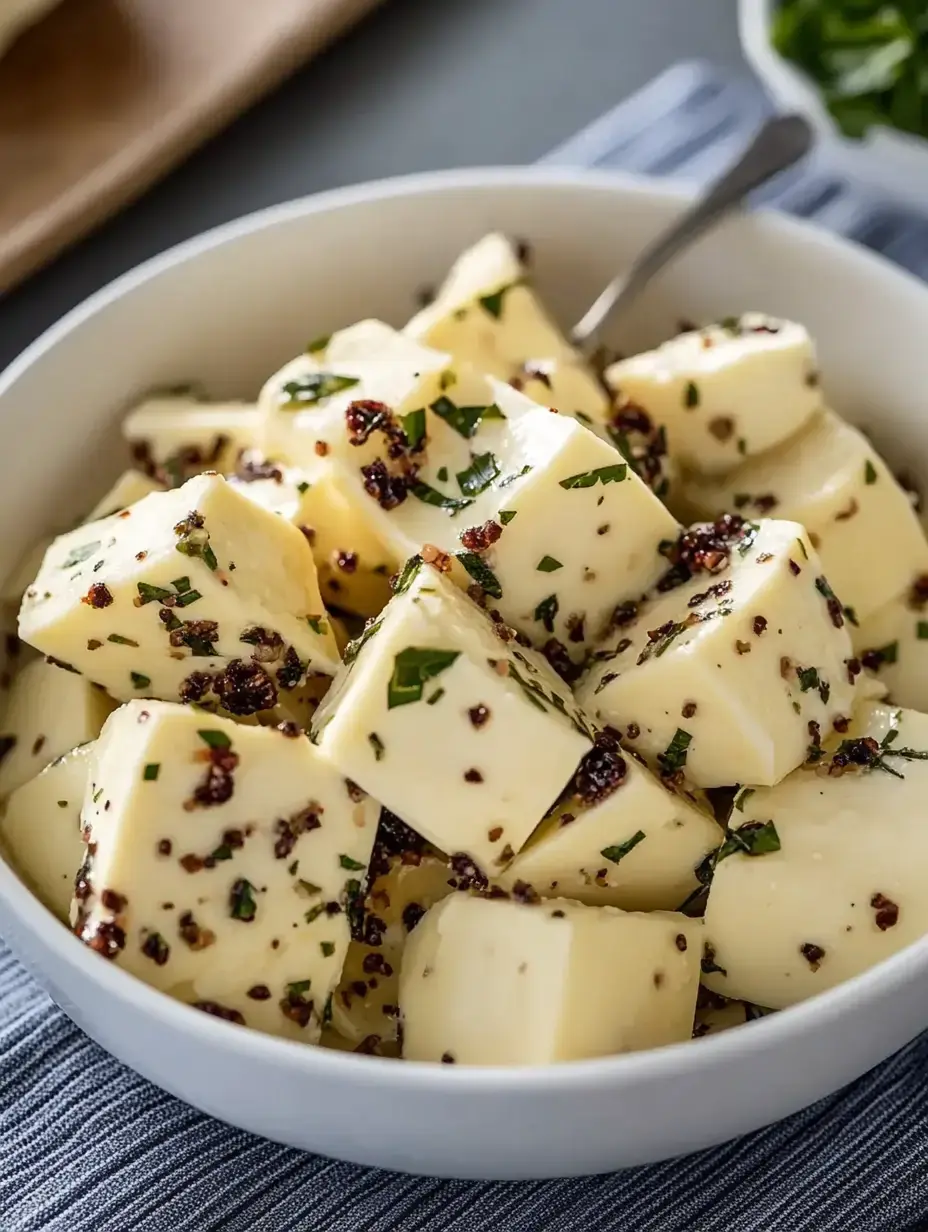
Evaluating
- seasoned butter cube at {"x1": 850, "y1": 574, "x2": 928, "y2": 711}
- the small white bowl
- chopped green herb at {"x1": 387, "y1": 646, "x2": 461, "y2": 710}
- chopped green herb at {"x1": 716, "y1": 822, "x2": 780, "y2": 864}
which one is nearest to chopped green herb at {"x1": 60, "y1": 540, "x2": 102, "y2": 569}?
chopped green herb at {"x1": 387, "y1": 646, "x2": 461, "y2": 710}

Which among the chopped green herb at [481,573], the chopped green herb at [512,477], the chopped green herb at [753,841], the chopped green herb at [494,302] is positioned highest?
the chopped green herb at [494,302]

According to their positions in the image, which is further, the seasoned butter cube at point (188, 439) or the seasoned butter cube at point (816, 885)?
the seasoned butter cube at point (188, 439)

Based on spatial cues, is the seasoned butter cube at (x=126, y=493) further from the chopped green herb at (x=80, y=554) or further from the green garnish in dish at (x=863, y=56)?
the green garnish in dish at (x=863, y=56)

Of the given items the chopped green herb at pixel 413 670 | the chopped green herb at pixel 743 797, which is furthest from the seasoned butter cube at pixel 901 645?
the chopped green herb at pixel 413 670

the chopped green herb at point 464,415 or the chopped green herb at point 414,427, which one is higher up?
the chopped green herb at point 414,427

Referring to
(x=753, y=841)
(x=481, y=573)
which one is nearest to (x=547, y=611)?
(x=481, y=573)

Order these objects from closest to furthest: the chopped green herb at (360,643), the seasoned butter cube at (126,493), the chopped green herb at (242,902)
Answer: the chopped green herb at (242,902)
the chopped green herb at (360,643)
the seasoned butter cube at (126,493)
